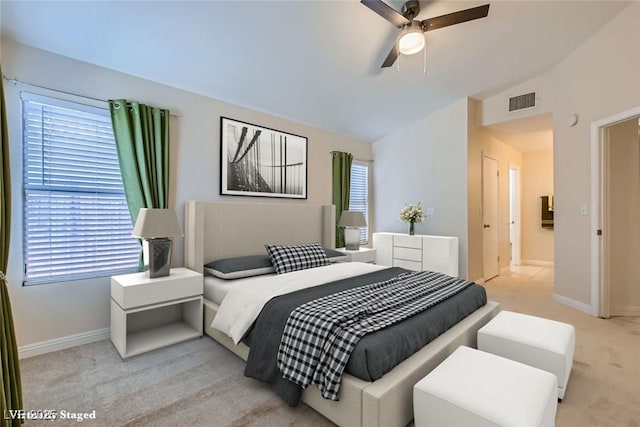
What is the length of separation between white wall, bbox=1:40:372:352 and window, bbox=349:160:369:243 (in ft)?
6.79

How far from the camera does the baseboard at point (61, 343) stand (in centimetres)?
236

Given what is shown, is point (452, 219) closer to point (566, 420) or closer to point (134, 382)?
point (566, 420)

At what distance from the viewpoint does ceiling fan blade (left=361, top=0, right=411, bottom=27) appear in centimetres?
211

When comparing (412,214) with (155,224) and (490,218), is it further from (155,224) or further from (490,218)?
(155,224)

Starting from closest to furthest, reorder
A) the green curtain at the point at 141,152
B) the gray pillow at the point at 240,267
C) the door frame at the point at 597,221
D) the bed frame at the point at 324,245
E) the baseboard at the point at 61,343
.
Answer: the bed frame at the point at 324,245 → the baseboard at the point at 61,343 → the green curtain at the point at 141,152 → the gray pillow at the point at 240,267 → the door frame at the point at 597,221

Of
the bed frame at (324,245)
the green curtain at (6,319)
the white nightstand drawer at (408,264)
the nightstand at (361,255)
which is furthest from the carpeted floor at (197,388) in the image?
the nightstand at (361,255)

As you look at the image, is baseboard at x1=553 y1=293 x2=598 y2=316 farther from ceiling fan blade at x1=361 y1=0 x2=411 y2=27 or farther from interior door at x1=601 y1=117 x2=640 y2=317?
ceiling fan blade at x1=361 y1=0 x2=411 y2=27

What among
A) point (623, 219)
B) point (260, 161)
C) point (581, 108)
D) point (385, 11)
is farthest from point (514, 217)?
A: point (385, 11)

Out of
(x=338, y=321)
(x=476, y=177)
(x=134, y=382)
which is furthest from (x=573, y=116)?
(x=134, y=382)

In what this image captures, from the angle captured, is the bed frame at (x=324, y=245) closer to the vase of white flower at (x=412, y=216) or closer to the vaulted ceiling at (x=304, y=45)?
the vase of white flower at (x=412, y=216)

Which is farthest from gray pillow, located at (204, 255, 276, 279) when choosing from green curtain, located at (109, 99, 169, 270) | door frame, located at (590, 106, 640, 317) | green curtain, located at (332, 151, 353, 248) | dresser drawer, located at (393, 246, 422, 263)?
door frame, located at (590, 106, 640, 317)

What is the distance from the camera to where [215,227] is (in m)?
3.29

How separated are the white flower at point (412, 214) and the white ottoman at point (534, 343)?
258 centimetres

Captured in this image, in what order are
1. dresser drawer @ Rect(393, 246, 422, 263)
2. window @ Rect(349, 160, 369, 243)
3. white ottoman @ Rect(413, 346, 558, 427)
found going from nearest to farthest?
1. white ottoman @ Rect(413, 346, 558, 427)
2. dresser drawer @ Rect(393, 246, 422, 263)
3. window @ Rect(349, 160, 369, 243)
